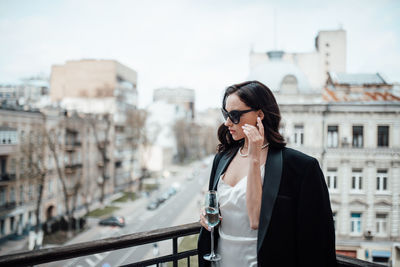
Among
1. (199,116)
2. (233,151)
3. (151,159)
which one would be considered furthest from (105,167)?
(199,116)

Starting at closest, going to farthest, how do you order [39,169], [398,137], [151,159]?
[398,137]
[39,169]
[151,159]

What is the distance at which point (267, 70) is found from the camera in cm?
668

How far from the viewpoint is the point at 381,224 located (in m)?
4.66

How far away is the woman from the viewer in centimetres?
85

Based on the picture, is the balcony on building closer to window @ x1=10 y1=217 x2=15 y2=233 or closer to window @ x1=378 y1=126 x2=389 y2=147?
window @ x1=10 y1=217 x2=15 y2=233

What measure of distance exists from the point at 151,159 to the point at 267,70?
12492 millimetres

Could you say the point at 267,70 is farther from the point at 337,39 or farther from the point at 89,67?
the point at 89,67

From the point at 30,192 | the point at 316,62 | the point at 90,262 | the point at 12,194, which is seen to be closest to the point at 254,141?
the point at 90,262

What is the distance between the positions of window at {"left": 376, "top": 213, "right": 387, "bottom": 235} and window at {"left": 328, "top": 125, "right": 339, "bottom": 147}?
1352 millimetres

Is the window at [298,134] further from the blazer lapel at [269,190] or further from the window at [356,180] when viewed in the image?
the blazer lapel at [269,190]

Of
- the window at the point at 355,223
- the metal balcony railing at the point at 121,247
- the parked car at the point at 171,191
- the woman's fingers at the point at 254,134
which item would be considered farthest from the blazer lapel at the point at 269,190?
the parked car at the point at 171,191

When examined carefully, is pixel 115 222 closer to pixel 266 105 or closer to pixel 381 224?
pixel 381 224

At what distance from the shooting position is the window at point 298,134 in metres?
5.38

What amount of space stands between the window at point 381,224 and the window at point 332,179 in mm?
810
